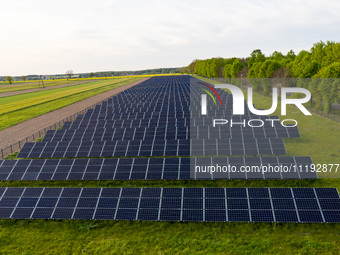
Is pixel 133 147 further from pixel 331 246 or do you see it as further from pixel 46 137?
pixel 331 246

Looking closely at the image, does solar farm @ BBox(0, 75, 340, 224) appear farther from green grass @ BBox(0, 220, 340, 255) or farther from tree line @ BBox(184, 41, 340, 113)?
tree line @ BBox(184, 41, 340, 113)

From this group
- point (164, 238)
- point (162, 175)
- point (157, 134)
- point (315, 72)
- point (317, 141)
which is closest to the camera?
point (164, 238)

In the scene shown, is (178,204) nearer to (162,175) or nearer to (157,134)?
(162,175)

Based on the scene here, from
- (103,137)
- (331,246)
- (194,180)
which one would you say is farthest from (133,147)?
(331,246)

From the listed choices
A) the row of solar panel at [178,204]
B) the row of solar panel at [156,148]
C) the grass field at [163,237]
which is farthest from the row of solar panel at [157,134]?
the grass field at [163,237]

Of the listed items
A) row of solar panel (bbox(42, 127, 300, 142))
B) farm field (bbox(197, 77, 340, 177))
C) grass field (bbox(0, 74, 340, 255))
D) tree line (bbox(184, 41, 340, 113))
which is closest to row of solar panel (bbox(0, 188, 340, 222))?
grass field (bbox(0, 74, 340, 255))

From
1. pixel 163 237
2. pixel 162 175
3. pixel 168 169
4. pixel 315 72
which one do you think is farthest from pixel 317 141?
pixel 315 72
